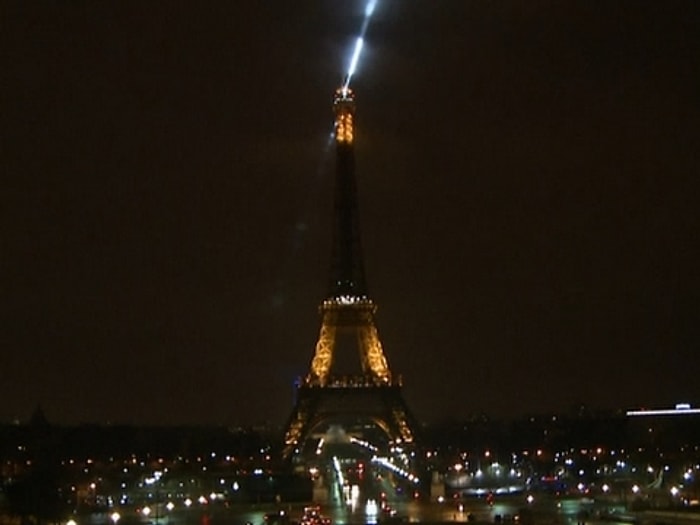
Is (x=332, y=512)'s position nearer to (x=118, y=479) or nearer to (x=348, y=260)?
(x=118, y=479)

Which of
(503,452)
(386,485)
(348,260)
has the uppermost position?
(348,260)

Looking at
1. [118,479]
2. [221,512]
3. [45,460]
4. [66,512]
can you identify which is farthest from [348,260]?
[66,512]

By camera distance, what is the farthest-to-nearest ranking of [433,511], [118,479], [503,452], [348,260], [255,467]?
[503,452] < [348,260] < [255,467] < [118,479] < [433,511]

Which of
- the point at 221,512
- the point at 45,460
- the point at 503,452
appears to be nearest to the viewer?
the point at 221,512

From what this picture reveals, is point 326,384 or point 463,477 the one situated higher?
point 326,384

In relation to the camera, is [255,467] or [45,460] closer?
[45,460]

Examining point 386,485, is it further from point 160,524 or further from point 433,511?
point 160,524
